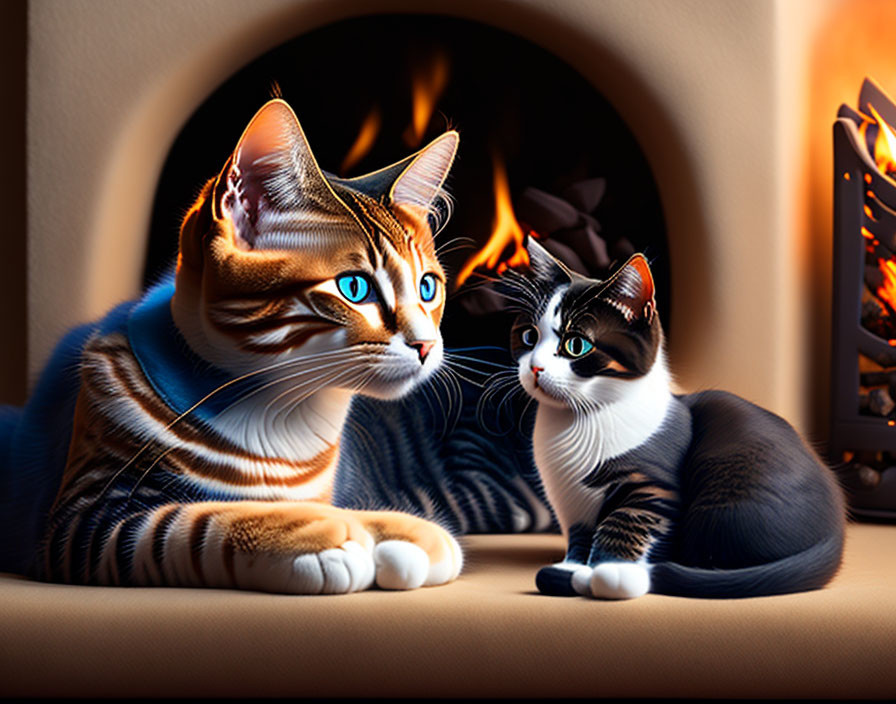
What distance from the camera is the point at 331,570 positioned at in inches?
31.7

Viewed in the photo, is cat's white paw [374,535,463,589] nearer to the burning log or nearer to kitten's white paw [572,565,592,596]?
kitten's white paw [572,565,592,596]

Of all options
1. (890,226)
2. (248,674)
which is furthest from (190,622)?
(890,226)

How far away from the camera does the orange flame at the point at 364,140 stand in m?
1.31

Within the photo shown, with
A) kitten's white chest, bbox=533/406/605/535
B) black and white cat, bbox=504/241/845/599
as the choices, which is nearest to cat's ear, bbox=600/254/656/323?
black and white cat, bbox=504/241/845/599

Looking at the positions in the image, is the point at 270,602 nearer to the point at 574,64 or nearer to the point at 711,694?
the point at 711,694

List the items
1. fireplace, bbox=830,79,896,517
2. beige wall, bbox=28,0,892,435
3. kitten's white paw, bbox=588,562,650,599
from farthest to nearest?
1. fireplace, bbox=830,79,896,517
2. beige wall, bbox=28,0,892,435
3. kitten's white paw, bbox=588,562,650,599

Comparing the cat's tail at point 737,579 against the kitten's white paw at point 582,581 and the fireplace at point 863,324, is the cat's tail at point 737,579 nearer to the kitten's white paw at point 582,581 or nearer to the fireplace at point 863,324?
the kitten's white paw at point 582,581

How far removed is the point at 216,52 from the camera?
4.10 ft

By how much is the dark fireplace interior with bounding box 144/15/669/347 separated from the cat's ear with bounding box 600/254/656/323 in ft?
1.32

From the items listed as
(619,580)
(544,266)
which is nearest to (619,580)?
(619,580)

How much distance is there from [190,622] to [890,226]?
1.14 metres

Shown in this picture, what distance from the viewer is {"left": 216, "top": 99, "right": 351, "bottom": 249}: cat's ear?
0.85 metres

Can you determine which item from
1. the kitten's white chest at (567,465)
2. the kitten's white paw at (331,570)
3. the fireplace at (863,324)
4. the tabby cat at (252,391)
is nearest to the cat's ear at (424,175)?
the tabby cat at (252,391)

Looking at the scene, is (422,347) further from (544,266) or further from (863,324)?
(863,324)
